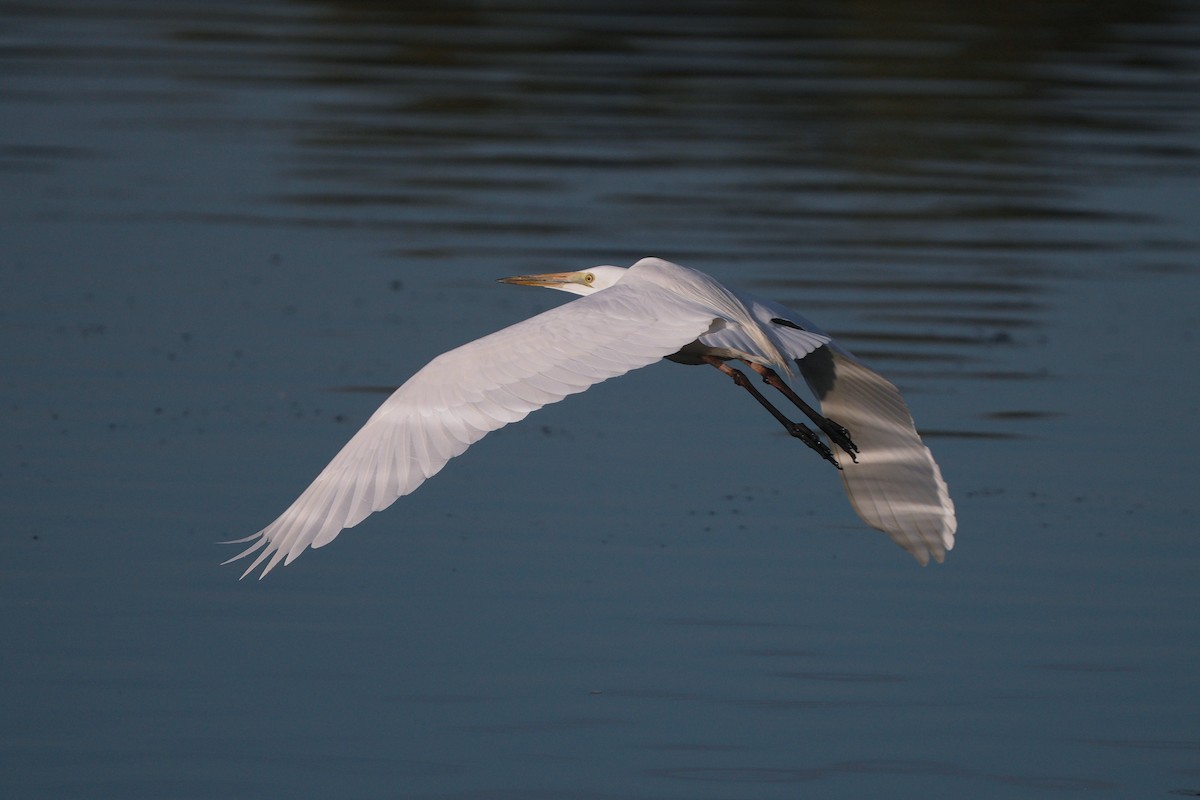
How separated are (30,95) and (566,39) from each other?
7.31 m

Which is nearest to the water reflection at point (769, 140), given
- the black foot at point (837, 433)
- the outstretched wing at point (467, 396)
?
the black foot at point (837, 433)

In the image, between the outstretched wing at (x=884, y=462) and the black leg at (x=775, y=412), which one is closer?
the black leg at (x=775, y=412)

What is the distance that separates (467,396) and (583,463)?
11.6ft

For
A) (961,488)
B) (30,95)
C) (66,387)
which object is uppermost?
(30,95)

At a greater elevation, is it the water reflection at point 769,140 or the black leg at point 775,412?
the water reflection at point 769,140

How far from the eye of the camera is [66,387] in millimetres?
10297

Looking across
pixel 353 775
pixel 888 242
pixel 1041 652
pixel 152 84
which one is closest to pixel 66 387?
pixel 353 775

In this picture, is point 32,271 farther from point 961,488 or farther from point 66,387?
point 961,488

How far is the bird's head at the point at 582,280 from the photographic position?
8250mm

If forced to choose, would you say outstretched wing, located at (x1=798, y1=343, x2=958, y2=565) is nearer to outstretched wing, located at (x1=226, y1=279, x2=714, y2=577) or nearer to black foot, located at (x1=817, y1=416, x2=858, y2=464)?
black foot, located at (x1=817, y1=416, x2=858, y2=464)

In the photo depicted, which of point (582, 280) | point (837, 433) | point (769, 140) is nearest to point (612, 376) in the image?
point (837, 433)

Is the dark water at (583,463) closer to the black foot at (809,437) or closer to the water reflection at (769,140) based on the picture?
the water reflection at (769,140)

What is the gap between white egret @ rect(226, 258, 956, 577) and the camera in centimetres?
584

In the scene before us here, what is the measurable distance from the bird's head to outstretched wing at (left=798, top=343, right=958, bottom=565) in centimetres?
89
